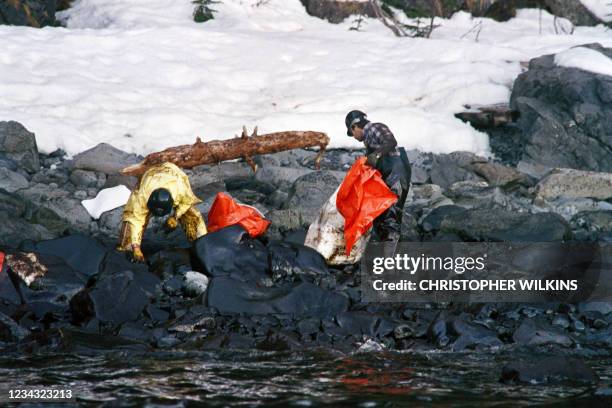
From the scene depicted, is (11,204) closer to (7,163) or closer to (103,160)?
(7,163)

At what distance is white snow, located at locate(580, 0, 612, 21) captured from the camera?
1831 cm

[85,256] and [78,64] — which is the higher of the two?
[78,64]

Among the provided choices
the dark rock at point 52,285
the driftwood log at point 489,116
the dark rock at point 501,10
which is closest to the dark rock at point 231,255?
the dark rock at point 52,285

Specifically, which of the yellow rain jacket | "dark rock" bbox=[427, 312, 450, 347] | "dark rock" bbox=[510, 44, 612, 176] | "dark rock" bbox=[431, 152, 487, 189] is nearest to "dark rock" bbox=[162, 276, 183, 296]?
the yellow rain jacket

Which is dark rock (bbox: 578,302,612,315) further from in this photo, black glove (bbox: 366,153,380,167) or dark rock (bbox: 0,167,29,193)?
dark rock (bbox: 0,167,29,193)

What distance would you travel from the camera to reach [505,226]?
29.2 ft

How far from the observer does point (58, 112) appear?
1257cm

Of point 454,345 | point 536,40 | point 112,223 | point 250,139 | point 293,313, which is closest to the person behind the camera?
point 454,345

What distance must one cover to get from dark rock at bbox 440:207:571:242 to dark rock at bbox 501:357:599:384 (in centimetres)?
329

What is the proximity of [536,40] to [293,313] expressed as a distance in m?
10.5

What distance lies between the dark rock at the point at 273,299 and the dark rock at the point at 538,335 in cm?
135

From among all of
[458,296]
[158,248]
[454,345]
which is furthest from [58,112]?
[454,345]

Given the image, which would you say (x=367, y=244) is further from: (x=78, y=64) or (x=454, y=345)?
(x=78, y=64)

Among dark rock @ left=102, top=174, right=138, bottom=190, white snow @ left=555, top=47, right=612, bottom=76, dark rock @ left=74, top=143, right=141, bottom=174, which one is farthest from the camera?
white snow @ left=555, top=47, right=612, bottom=76
